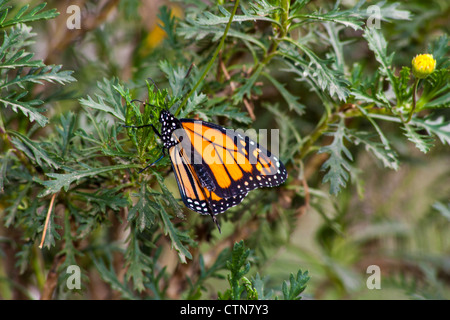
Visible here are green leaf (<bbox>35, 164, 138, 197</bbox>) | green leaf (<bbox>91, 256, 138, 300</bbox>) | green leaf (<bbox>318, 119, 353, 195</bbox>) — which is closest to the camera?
green leaf (<bbox>35, 164, 138, 197</bbox>)

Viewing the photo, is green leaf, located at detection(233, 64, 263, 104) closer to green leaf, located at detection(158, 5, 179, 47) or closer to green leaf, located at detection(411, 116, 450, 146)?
green leaf, located at detection(158, 5, 179, 47)

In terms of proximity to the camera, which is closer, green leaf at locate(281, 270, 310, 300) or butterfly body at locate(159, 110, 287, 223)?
green leaf at locate(281, 270, 310, 300)

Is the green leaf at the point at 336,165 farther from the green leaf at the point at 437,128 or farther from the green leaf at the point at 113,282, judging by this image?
the green leaf at the point at 113,282

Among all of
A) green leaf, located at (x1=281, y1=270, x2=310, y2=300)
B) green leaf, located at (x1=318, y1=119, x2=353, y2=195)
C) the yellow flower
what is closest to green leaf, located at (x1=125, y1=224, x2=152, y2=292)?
green leaf, located at (x1=281, y1=270, x2=310, y2=300)

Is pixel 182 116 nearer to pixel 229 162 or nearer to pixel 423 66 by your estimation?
pixel 229 162

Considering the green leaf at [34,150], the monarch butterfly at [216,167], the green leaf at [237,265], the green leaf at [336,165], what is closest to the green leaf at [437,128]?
the green leaf at [336,165]

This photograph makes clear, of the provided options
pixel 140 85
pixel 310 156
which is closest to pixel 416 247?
pixel 310 156

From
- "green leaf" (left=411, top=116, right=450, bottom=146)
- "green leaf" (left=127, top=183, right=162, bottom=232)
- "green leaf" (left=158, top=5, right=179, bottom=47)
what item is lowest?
"green leaf" (left=127, top=183, right=162, bottom=232)

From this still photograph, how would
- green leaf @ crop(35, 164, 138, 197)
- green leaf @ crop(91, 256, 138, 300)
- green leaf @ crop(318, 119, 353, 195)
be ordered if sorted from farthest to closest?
1. green leaf @ crop(91, 256, 138, 300)
2. green leaf @ crop(318, 119, 353, 195)
3. green leaf @ crop(35, 164, 138, 197)

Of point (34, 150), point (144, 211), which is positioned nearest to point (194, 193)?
point (144, 211)
